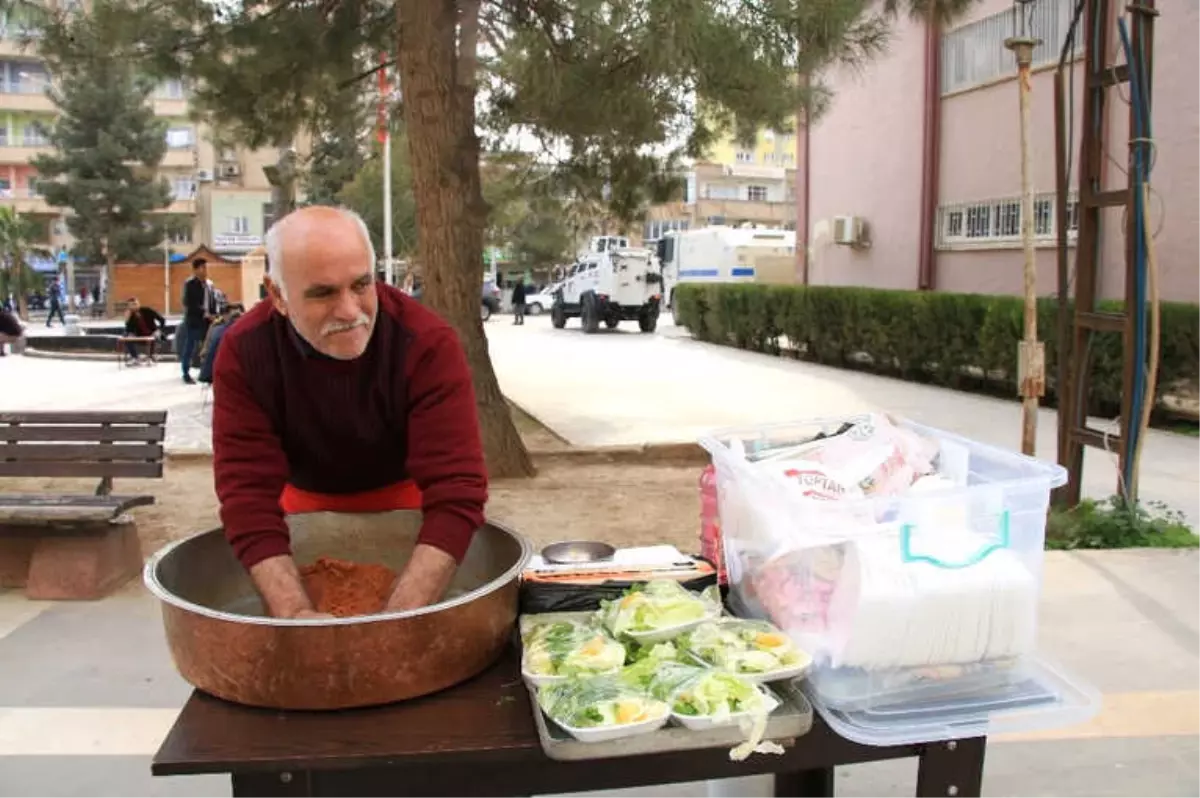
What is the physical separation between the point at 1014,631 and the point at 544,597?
0.87 metres

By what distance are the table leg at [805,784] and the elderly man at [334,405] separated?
39.1 inches

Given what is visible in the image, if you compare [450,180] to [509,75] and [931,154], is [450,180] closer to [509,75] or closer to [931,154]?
[509,75]

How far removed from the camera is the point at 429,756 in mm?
1604

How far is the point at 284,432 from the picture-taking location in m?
2.21

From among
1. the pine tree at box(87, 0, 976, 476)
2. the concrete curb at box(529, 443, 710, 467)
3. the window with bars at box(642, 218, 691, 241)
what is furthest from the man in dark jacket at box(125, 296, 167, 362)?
the window with bars at box(642, 218, 691, 241)

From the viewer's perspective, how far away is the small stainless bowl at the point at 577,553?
2406 mm

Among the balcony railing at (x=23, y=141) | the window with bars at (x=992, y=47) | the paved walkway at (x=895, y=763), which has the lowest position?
the paved walkway at (x=895, y=763)

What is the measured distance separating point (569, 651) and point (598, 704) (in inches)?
8.7

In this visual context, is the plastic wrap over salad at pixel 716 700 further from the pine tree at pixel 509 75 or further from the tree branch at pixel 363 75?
the tree branch at pixel 363 75

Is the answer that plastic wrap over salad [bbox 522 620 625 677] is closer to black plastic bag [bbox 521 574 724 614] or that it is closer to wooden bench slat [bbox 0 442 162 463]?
black plastic bag [bbox 521 574 724 614]

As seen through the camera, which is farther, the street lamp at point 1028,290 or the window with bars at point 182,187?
A: the window with bars at point 182,187

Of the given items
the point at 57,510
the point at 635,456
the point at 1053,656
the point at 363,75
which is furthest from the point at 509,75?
the point at 1053,656

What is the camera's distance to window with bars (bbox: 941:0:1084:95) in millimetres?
13039

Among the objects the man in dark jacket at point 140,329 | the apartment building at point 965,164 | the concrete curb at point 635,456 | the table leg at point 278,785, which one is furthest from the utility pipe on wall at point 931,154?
the table leg at point 278,785
